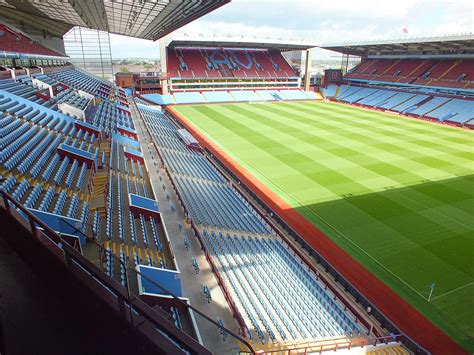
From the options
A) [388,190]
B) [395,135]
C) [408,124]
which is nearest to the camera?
[388,190]

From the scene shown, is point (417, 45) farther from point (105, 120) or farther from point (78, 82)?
point (78, 82)

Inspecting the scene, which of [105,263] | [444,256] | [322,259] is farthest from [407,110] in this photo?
[105,263]

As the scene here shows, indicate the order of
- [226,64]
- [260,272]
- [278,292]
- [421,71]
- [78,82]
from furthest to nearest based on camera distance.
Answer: [226,64], [421,71], [78,82], [260,272], [278,292]

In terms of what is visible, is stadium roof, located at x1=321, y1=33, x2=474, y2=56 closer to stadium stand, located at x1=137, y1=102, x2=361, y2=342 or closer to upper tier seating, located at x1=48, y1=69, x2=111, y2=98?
stadium stand, located at x1=137, y1=102, x2=361, y2=342

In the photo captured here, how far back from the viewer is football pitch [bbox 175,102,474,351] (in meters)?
11.4

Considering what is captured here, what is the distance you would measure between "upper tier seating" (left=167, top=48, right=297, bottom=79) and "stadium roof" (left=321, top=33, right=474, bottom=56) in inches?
441

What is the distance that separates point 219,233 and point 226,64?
55.3m

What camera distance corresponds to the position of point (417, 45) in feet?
154

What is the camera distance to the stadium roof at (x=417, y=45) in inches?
1517

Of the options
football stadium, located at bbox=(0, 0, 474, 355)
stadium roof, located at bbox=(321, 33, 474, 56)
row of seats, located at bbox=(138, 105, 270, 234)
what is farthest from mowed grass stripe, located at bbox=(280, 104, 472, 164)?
row of seats, located at bbox=(138, 105, 270, 234)

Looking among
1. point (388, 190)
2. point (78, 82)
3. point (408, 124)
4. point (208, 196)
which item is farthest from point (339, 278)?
point (408, 124)

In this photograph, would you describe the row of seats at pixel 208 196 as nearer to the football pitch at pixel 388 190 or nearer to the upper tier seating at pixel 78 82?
the football pitch at pixel 388 190

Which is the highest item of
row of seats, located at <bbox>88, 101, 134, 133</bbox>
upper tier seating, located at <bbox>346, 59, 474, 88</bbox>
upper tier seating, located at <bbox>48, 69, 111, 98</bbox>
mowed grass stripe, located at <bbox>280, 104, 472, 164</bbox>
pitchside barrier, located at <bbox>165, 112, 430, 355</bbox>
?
upper tier seating, located at <bbox>346, 59, 474, 88</bbox>

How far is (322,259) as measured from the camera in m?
11.9
